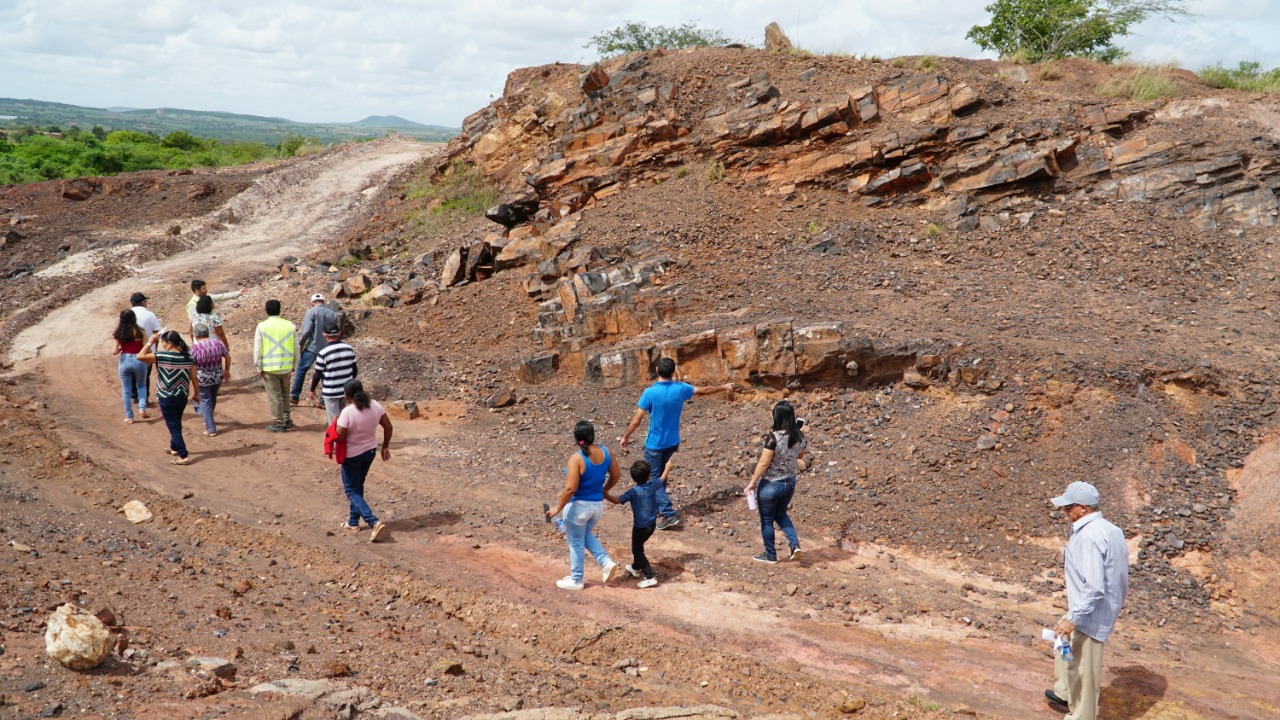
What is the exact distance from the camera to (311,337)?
36.8ft

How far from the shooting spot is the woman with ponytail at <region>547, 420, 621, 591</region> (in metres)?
6.52

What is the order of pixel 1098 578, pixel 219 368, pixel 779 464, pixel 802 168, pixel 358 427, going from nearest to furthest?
1. pixel 1098 578
2. pixel 779 464
3. pixel 358 427
4. pixel 219 368
5. pixel 802 168

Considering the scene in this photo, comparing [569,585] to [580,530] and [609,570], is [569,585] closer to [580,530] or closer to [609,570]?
[609,570]

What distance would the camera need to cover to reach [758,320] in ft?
37.3

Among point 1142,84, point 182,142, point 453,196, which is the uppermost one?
point 1142,84

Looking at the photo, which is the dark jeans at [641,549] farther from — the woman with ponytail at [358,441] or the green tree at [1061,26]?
the green tree at [1061,26]

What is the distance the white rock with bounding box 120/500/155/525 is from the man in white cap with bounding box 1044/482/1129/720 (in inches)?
301

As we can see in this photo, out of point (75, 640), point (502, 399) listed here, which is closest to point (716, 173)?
point (502, 399)

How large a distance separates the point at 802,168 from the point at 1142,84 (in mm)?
6935

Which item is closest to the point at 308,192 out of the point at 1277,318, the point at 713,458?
the point at 713,458

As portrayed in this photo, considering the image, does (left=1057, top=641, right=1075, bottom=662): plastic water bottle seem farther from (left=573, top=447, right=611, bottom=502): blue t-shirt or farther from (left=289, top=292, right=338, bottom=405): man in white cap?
(left=289, top=292, right=338, bottom=405): man in white cap

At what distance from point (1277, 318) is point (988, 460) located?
17.8ft

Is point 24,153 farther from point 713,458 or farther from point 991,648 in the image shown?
point 991,648

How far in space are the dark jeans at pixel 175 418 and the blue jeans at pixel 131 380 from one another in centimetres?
154
